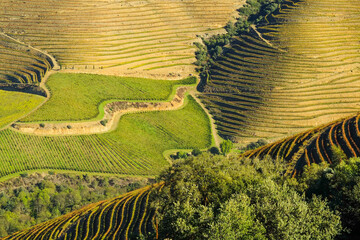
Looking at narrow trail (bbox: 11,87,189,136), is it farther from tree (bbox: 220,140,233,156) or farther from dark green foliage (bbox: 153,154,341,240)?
dark green foliage (bbox: 153,154,341,240)

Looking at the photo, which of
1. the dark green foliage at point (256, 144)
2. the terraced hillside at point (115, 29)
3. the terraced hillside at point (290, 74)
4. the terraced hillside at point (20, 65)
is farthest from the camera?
the terraced hillside at point (115, 29)

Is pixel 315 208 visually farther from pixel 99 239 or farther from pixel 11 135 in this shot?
pixel 11 135

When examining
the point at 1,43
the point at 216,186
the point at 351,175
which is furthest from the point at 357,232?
the point at 1,43

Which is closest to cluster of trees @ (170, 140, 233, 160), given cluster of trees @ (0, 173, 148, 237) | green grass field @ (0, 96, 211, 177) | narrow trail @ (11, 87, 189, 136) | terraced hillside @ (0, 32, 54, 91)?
green grass field @ (0, 96, 211, 177)

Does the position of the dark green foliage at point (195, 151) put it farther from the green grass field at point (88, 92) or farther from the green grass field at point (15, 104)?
the green grass field at point (15, 104)

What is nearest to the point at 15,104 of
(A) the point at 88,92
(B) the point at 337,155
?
(A) the point at 88,92

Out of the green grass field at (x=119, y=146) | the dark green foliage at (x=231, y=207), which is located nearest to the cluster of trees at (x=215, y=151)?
the green grass field at (x=119, y=146)
